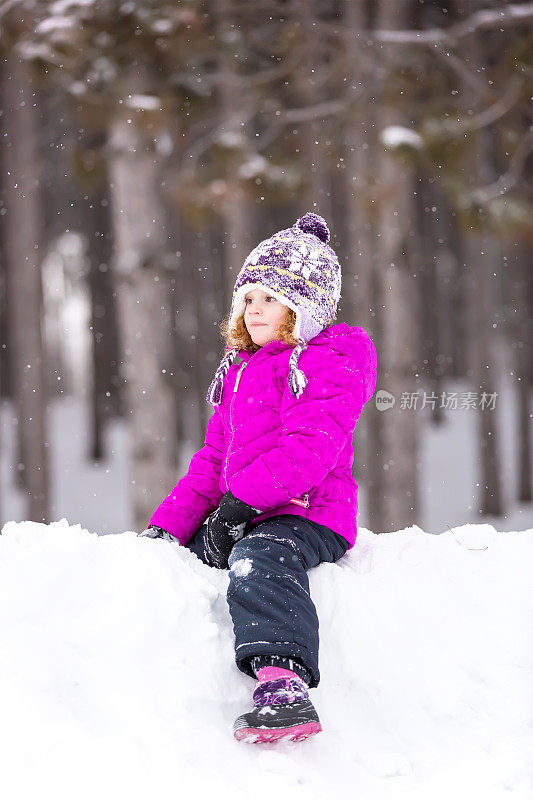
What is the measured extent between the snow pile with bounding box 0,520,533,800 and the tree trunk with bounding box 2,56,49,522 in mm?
7936

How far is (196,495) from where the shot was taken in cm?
383

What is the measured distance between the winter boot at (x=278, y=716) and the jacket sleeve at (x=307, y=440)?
0.74 meters

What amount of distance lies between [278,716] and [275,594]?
463mm

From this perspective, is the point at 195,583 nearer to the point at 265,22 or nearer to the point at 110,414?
the point at 265,22

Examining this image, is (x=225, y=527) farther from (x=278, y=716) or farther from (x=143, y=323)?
(x=143, y=323)

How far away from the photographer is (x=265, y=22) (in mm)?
9930

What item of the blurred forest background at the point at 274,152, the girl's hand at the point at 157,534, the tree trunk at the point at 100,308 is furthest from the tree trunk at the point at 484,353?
the girl's hand at the point at 157,534

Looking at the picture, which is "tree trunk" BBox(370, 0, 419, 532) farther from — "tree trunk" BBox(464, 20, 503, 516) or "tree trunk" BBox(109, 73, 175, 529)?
"tree trunk" BBox(464, 20, 503, 516)

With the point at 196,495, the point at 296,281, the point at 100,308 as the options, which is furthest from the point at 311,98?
the point at 196,495

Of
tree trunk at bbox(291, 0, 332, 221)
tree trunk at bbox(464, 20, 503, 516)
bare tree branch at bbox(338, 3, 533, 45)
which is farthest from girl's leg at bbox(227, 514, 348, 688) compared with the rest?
tree trunk at bbox(464, 20, 503, 516)

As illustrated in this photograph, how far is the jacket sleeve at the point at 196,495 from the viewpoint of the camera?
148 inches

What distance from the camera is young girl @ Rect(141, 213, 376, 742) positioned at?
2947mm

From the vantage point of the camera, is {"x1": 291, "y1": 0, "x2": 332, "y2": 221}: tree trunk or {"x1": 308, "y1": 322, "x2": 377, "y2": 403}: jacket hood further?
{"x1": 291, "y1": 0, "x2": 332, "y2": 221}: tree trunk

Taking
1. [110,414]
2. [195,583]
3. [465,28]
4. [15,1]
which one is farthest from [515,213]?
[110,414]
